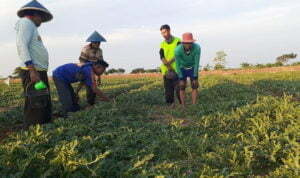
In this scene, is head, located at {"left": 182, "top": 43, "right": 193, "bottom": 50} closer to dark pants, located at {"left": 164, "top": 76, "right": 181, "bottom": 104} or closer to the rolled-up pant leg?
dark pants, located at {"left": 164, "top": 76, "right": 181, "bottom": 104}

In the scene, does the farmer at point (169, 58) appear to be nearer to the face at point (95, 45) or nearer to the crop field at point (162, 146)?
the face at point (95, 45)

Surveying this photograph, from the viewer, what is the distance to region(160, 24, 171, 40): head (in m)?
8.70

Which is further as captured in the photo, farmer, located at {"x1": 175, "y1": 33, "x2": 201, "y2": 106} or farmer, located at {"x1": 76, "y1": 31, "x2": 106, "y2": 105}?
farmer, located at {"x1": 175, "y1": 33, "x2": 201, "y2": 106}

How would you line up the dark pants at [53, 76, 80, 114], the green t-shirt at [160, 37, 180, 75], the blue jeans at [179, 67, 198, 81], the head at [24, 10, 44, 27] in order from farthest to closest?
the green t-shirt at [160, 37, 180, 75], the blue jeans at [179, 67, 198, 81], the dark pants at [53, 76, 80, 114], the head at [24, 10, 44, 27]

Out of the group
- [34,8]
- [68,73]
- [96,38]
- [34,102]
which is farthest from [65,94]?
[34,8]

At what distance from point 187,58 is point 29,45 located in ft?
12.5

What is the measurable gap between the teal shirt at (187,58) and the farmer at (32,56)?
3.23 meters

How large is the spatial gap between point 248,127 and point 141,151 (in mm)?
1934

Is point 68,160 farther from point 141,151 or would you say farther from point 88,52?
point 88,52

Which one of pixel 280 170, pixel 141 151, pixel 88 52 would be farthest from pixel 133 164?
pixel 88 52

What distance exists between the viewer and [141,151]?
15.2 feet

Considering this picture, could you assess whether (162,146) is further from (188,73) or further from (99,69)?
(188,73)

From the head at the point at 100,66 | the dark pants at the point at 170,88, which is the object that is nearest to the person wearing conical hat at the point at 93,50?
the head at the point at 100,66

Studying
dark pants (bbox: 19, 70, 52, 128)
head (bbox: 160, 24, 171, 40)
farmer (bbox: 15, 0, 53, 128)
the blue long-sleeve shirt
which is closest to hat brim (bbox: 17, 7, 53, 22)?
farmer (bbox: 15, 0, 53, 128)
